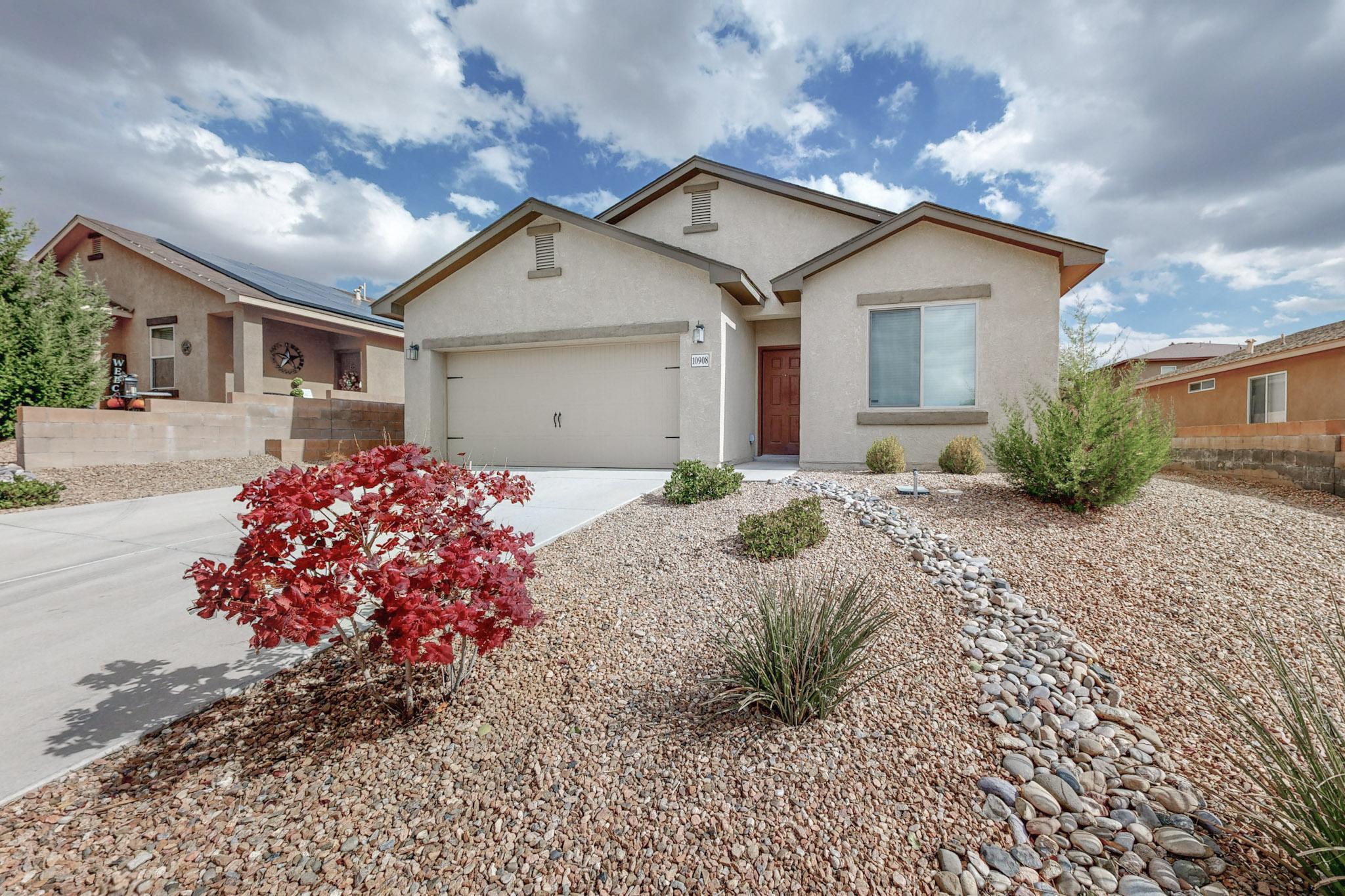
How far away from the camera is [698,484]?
20.3 ft

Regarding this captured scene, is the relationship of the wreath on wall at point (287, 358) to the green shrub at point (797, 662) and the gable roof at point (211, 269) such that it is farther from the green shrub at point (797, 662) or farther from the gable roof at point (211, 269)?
the green shrub at point (797, 662)

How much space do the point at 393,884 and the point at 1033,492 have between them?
20.4ft

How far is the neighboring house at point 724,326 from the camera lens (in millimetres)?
8539

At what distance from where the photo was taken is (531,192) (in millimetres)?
9852

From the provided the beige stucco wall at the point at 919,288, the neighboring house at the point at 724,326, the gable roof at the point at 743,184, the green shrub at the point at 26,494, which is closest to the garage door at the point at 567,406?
the neighboring house at the point at 724,326

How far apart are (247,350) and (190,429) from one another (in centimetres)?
382

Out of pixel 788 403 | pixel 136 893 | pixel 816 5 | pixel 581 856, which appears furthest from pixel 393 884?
pixel 788 403

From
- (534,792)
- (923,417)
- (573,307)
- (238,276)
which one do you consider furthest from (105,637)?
(238,276)

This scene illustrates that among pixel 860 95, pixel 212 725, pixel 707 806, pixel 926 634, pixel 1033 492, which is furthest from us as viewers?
pixel 860 95

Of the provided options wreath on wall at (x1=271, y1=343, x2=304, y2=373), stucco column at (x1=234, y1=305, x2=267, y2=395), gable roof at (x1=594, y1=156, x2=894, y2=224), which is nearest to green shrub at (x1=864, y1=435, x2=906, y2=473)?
gable roof at (x1=594, y1=156, x2=894, y2=224)

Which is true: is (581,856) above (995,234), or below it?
below

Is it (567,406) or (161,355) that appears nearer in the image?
(567,406)

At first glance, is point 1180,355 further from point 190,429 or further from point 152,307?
point 152,307

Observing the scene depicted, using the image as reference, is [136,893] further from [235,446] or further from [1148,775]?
[235,446]
